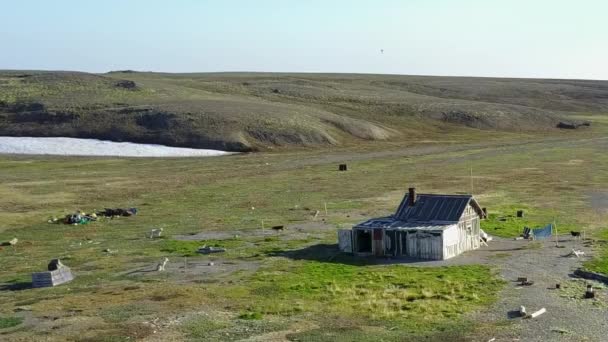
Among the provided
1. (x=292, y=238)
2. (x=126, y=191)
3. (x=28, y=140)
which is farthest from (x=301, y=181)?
(x=28, y=140)

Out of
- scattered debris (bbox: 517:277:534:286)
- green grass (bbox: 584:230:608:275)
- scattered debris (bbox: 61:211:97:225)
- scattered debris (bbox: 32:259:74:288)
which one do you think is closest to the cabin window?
scattered debris (bbox: 517:277:534:286)

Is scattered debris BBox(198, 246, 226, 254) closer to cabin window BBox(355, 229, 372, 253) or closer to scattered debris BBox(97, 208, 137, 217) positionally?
cabin window BBox(355, 229, 372, 253)

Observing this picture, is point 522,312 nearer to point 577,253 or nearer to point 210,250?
point 577,253

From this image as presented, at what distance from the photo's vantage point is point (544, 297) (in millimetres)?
34406

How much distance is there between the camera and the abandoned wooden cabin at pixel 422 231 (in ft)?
142

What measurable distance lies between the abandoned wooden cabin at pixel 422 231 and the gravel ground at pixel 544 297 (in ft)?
4.03

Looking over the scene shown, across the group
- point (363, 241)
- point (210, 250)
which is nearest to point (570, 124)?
point (363, 241)

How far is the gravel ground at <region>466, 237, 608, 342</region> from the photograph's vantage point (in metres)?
29.2

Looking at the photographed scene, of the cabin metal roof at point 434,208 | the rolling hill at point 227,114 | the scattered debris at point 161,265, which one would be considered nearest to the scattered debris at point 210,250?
the scattered debris at point 161,265

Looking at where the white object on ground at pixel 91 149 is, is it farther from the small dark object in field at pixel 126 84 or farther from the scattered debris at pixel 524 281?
the scattered debris at pixel 524 281

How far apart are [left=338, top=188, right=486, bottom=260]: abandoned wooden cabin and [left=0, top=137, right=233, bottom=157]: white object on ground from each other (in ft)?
208

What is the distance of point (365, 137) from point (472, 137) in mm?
19864

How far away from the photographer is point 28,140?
114 m

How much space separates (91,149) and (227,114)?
23617 mm
